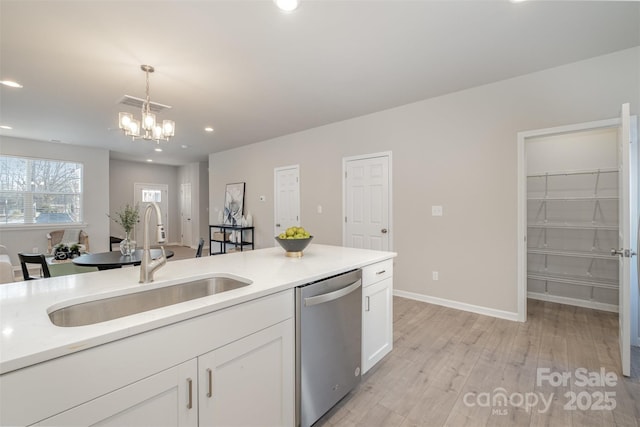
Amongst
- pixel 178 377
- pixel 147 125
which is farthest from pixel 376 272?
pixel 147 125

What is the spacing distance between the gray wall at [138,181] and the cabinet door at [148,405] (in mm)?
8692

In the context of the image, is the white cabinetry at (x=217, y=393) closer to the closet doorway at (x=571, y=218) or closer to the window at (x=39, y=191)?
the closet doorway at (x=571, y=218)

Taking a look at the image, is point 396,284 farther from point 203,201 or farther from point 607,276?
point 203,201

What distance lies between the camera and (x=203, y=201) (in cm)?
862

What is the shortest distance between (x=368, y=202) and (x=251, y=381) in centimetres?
333

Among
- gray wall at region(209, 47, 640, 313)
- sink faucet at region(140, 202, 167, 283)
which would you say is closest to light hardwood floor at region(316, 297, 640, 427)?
gray wall at region(209, 47, 640, 313)

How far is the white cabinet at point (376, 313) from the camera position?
194 centimetres

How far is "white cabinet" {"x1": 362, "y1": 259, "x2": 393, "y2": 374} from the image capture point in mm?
1939

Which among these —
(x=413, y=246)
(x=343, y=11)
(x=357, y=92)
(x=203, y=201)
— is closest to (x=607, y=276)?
(x=413, y=246)

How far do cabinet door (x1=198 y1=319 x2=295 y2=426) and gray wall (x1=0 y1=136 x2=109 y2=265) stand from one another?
715 centimetres

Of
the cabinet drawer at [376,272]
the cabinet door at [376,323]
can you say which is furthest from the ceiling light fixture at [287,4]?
the cabinet door at [376,323]

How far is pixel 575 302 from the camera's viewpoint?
3547 mm

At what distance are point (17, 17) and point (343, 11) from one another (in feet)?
7.86

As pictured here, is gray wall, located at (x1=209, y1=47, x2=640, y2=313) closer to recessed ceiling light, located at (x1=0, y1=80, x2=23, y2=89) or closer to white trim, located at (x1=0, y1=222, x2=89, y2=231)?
recessed ceiling light, located at (x1=0, y1=80, x2=23, y2=89)
